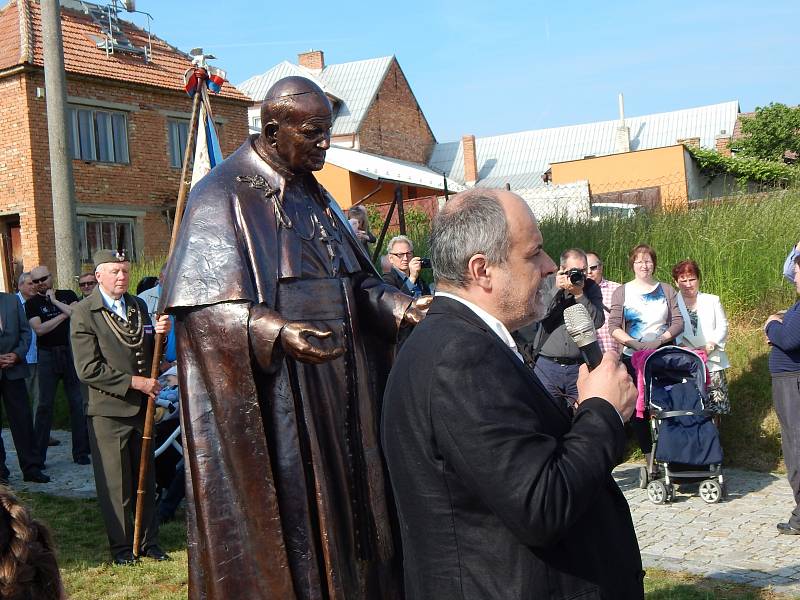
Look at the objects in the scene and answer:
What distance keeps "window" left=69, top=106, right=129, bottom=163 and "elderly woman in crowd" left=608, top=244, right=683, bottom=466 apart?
19.0 m

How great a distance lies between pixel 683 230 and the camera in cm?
1169

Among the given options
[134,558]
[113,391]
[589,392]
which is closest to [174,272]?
[589,392]

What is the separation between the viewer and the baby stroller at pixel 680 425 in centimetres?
740

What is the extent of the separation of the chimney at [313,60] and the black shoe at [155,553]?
140ft

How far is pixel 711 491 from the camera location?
7.44 metres

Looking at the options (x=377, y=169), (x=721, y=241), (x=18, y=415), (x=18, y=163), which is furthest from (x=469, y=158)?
(x=18, y=415)

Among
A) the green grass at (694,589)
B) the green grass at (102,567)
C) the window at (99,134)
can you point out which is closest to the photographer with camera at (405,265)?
the green grass at (102,567)

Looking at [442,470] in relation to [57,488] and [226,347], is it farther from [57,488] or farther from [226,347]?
[57,488]

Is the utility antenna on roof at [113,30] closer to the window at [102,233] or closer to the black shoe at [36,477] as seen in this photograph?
the window at [102,233]

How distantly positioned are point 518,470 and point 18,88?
23.9 metres

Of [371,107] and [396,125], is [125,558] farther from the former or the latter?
[396,125]

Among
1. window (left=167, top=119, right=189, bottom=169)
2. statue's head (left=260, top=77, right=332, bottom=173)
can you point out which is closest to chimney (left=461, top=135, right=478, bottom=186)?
window (left=167, top=119, right=189, bottom=169)

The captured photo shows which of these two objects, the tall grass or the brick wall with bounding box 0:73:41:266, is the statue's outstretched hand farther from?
the brick wall with bounding box 0:73:41:266

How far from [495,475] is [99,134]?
2465cm
